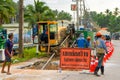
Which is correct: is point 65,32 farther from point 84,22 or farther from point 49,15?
point 84,22

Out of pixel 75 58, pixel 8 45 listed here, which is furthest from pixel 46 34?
pixel 8 45

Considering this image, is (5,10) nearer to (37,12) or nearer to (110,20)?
(37,12)

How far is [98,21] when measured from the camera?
164m

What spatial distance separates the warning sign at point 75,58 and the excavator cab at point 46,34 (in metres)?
13.8

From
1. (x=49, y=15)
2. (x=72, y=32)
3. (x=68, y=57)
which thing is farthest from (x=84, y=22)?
(x=68, y=57)

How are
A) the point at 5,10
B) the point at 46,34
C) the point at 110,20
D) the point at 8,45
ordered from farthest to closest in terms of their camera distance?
the point at 110,20 < the point at 5,10 < the point at 46,34 < the point at 8,45

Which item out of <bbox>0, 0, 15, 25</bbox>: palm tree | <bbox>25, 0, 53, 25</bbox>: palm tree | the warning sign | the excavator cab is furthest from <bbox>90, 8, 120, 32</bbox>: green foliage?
the warning sign

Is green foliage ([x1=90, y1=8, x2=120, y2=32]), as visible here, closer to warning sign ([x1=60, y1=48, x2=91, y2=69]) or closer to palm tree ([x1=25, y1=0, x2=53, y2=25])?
palm tree ([x1=25, y1=0, x2=53, y2=25])

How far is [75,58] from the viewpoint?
58.5 feet

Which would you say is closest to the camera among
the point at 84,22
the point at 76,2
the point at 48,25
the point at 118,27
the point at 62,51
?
the point at 62,51

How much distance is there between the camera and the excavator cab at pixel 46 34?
3186 centimetres

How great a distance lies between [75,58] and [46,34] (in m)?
14.6

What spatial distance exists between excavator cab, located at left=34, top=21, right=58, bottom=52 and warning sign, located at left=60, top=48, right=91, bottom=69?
13.8 metres

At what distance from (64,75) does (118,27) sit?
12956 centimetres
